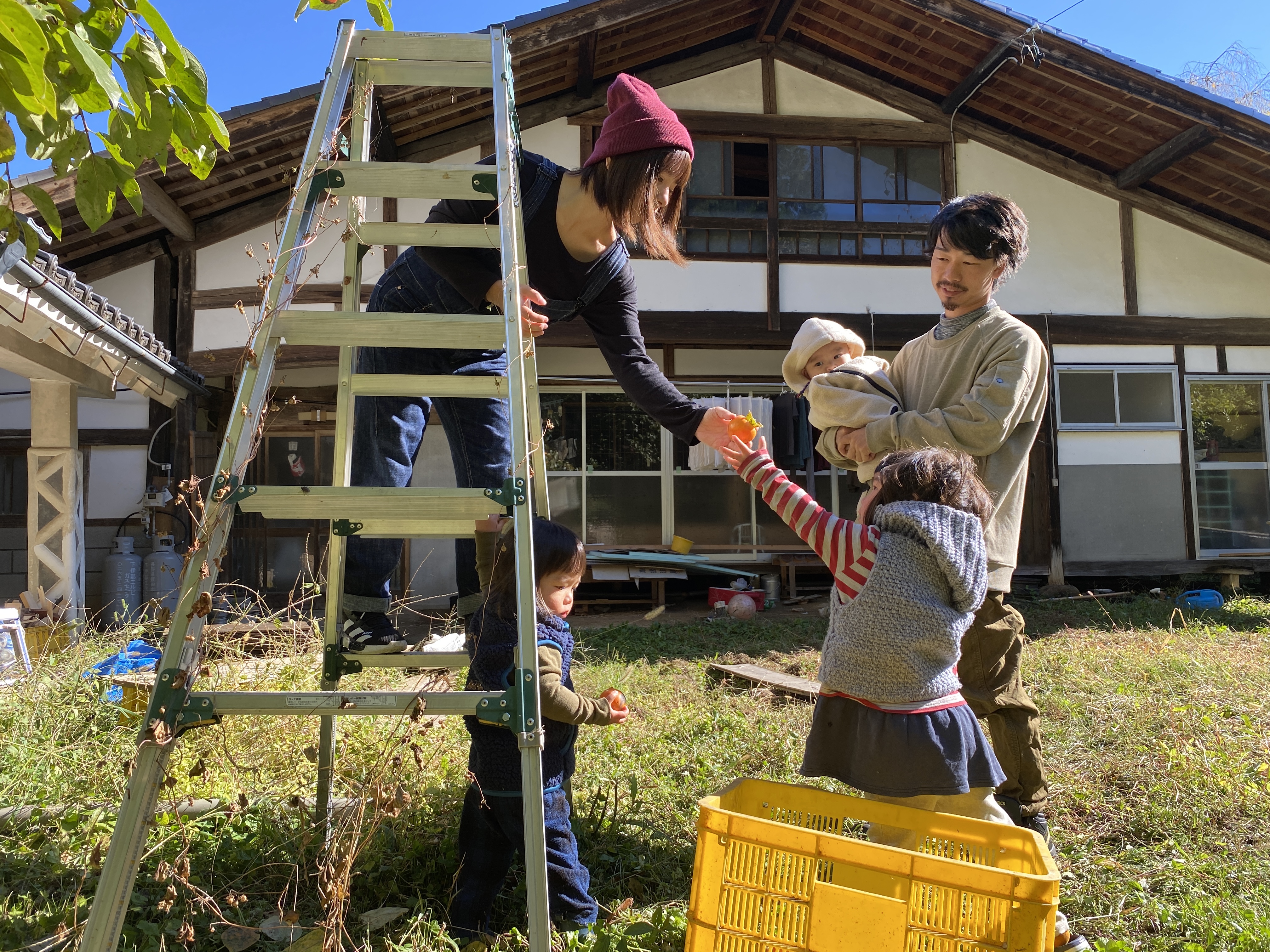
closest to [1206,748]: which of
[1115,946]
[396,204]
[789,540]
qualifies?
[1115,946]

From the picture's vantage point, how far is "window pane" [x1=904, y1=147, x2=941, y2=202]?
9016 millimetres

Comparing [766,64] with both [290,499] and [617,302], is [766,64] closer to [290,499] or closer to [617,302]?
[617,302]

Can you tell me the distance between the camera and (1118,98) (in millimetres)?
7984

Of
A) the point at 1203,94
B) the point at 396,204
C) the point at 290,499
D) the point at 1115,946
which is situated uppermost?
the point at 1203,94

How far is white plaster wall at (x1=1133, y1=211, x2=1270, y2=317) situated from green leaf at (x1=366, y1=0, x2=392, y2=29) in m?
9.28

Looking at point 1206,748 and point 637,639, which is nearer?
point 1206,748

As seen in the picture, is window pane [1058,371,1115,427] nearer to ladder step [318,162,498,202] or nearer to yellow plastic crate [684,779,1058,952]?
yellow plastic crate [684,779,1058,952]

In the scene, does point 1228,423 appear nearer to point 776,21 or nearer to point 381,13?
point 776,21

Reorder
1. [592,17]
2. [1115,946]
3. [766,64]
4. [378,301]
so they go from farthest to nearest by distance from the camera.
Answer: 1. [766,64]
2. [592,17]
3. [378,301]
4. [1115,946]

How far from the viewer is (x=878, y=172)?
8984 millimetres

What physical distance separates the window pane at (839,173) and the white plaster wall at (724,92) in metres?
0.86

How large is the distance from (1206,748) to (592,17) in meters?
6.93

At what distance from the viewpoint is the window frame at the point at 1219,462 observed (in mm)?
9039

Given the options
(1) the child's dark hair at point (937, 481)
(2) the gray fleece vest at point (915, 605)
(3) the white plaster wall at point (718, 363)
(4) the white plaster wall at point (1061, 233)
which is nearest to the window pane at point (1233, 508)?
(4) the white plaster wall at point (1061, 233)
